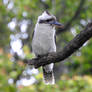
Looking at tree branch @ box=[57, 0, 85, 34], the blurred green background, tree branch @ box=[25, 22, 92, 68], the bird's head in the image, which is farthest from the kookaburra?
tree branch @ box=[57, 0, 85, 34]

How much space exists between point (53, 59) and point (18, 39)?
20.9ft

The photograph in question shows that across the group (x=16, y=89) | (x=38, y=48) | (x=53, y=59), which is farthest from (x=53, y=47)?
(x=16, y=89)

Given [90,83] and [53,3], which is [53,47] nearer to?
[90,83]

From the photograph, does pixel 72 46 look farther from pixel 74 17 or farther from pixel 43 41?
pixel 74 17

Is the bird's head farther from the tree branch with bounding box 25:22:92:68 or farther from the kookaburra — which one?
the tree branch with bounding box 25:22:92:68

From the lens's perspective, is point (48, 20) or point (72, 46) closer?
point (72, 46)

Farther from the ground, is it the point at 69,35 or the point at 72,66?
the point at 69,35

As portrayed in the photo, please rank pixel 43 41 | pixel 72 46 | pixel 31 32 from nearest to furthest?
1. pixel 72 46
2. pixel 43 41
3. pixel 31 32

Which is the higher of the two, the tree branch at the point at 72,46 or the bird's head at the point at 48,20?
the bird's head at the point at 48,20

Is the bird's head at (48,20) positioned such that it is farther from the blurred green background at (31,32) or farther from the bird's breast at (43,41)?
the blurred green background at (31,32)

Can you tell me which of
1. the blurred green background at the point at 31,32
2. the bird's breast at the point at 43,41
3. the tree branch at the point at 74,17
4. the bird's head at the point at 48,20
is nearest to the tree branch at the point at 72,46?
the bird's breast at the point at 43,41

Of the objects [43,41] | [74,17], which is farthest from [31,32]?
[43,41]

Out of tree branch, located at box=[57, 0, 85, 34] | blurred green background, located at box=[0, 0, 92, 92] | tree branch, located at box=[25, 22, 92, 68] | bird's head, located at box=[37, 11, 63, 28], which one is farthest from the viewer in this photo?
tree branch, located at box=[57, 0, 85, 34]

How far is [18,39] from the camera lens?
→ 34.3 feet
